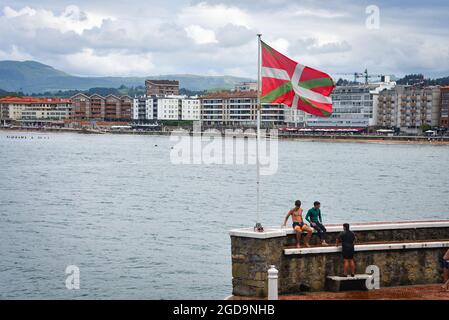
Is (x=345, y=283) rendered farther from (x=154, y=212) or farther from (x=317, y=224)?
(x=154, y=212)

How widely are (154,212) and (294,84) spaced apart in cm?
3410

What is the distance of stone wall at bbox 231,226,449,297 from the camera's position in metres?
17.9

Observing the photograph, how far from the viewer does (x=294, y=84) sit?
18.2 meters

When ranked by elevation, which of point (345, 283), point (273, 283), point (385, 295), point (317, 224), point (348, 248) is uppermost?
point (317, 224)

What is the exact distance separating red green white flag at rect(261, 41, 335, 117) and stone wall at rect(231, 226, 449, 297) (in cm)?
310

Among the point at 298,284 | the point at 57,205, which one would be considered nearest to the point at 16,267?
the point at 298,284

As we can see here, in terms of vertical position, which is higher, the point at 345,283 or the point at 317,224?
the point at 317,224

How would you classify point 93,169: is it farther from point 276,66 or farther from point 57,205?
point 276,66

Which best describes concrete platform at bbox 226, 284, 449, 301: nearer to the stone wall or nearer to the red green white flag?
the stone wall

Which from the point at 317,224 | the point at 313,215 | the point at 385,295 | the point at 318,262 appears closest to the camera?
the point at 385,295

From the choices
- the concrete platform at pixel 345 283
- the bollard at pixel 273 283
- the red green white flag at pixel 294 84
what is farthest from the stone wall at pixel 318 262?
Answer: the red green white flag at pixel 294 84

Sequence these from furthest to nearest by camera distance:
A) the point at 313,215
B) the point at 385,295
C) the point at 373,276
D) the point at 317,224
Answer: the point at 313,215 < the point at 317,224 < the point at 373,276 < the point at 385,295

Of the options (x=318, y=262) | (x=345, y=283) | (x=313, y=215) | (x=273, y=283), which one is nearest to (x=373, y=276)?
(x=345, y=283)

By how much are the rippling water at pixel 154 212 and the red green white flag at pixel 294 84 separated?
33.7 ft
